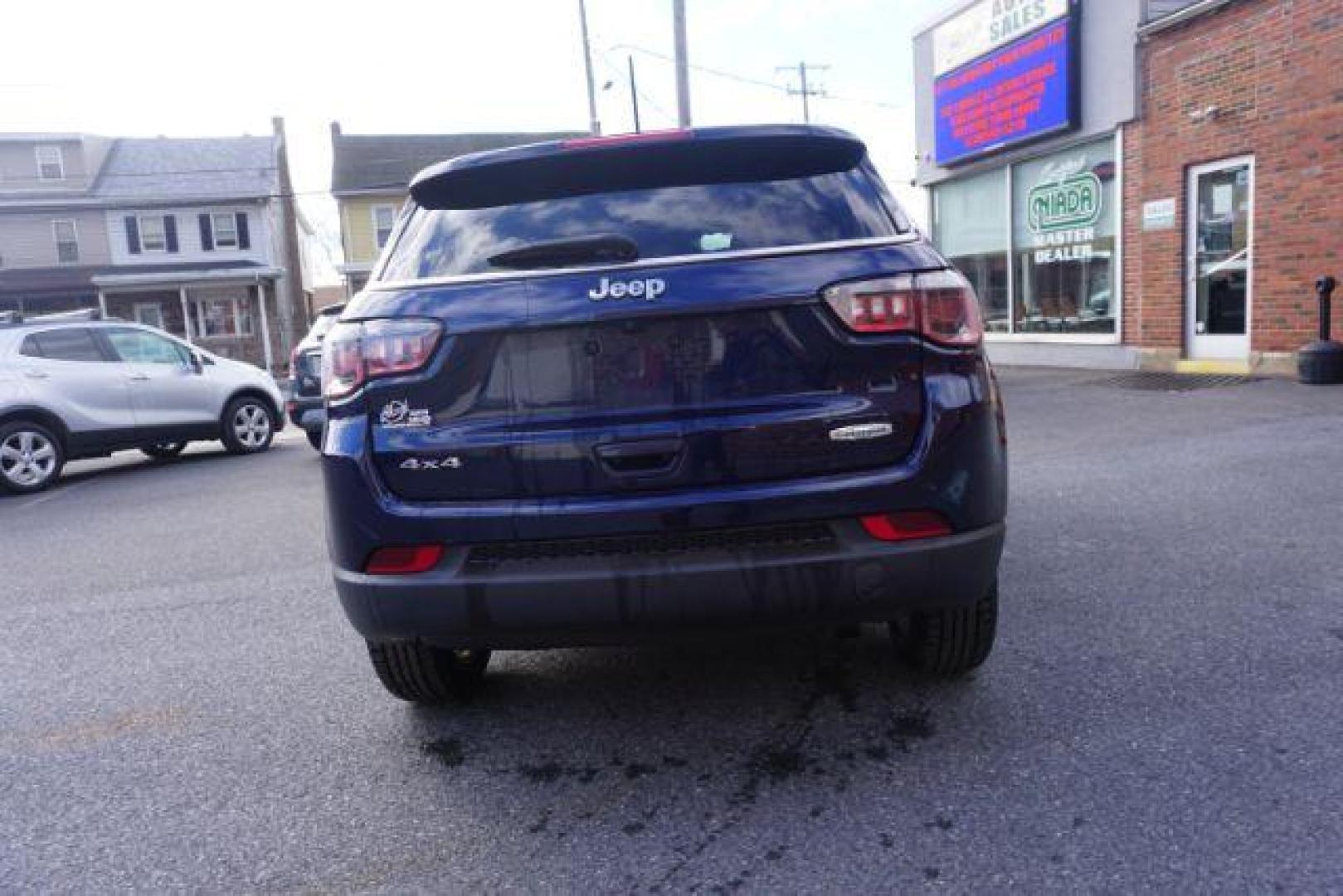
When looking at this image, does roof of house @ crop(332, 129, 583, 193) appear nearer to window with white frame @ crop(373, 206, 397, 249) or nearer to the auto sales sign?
window with white frame @ crop(373, 206, 397, 249)

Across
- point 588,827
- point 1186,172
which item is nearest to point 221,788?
point 588,827

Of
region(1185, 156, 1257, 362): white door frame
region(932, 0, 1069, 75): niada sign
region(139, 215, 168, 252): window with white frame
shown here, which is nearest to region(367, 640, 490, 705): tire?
region(1185, 156, 1257, 362): white door frame

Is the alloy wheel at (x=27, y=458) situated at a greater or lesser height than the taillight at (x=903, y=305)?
lesser

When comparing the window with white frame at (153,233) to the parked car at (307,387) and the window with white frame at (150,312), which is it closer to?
the window with white frame at (150,312)

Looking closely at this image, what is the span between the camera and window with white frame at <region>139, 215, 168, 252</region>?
112 feet

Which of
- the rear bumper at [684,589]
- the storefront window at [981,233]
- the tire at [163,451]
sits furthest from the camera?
the storefront window at [981,233]

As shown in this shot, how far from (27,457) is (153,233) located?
92.6ft

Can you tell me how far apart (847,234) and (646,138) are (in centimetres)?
64

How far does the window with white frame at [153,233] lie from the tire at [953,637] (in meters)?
36.7

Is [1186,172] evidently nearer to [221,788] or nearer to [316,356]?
[316,356]

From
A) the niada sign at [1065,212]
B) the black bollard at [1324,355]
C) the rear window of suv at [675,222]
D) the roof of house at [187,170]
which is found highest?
the roof of house at [187,170]

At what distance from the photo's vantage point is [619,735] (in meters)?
3.11

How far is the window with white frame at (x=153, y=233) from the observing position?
3419 centimetres

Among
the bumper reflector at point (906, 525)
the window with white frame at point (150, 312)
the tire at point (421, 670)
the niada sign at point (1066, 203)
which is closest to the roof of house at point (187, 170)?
the window with white frame at point (150, 312)
